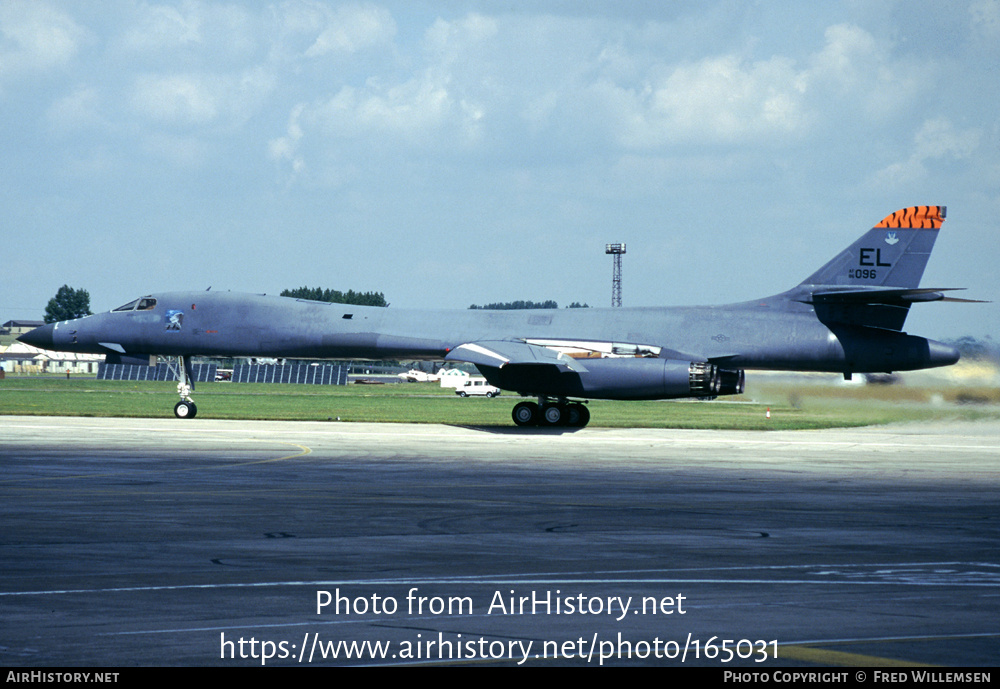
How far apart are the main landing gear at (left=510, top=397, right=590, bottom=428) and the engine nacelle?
1077 mm

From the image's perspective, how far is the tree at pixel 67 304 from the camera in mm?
184337

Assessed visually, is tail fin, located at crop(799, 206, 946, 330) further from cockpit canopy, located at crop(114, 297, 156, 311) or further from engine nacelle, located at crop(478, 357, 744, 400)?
cockpit canopy, located at crop(114, 297, 156, 311)

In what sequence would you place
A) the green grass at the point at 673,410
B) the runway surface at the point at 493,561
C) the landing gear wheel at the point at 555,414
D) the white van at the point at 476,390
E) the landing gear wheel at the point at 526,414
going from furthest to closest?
the white van at the point at 476,390 → the landing gear wheel at the point at 555,414 → the landing gear wheel at the point at 526,414 → the green grass at the point at 673,410 → the runway surface at the point at 493,561

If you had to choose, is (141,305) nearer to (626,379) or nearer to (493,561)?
(626,379)

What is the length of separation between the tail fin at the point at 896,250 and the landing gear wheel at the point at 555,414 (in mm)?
9204

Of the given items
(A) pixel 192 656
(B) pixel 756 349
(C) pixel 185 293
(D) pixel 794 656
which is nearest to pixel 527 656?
(D) pixel 794 656

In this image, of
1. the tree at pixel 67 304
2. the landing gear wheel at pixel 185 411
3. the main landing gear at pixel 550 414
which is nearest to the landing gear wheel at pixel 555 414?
the main landing gear at pixel 550 414

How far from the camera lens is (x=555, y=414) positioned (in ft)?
110

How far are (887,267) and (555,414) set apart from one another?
10686 mm

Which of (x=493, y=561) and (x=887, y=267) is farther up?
(x=887, y=267)

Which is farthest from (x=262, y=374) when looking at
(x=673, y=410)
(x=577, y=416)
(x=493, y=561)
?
(x=493, y=561)

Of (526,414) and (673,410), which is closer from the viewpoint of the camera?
(526,414)

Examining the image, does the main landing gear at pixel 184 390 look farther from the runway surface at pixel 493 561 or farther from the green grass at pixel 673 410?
the runway surface at pixel 493 561

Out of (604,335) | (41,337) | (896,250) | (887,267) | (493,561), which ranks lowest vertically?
(493,561)
